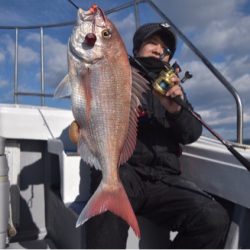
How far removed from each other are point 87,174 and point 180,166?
781 millimetres

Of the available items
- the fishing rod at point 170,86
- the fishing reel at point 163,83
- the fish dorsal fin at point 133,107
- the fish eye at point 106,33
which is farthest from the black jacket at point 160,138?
the fish eye at point 106,33

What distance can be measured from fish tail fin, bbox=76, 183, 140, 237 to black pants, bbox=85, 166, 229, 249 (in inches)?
9.8

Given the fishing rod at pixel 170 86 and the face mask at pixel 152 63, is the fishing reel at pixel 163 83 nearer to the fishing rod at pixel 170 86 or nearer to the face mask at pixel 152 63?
the fishing rod at pixel 170 86

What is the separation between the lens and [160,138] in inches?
113

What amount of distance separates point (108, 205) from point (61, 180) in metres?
1.08

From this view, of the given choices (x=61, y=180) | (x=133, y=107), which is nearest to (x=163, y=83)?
(x=133, y=107)

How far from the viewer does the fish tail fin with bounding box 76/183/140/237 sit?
6.95 ft

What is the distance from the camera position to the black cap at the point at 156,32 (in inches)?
125

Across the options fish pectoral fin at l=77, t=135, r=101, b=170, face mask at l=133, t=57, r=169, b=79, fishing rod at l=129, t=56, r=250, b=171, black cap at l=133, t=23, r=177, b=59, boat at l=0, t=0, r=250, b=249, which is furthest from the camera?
black cap at l=133, t=23, r=177, b=59

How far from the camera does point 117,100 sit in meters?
2.12

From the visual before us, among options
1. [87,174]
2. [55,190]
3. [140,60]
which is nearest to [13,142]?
[55,190]

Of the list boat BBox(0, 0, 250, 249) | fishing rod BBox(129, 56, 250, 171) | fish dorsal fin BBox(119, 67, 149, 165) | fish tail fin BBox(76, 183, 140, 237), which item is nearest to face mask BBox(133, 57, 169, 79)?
fishing rod BBox(129, 56, 250, 171)

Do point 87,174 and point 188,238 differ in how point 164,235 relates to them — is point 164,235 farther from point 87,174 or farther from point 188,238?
point 87,174

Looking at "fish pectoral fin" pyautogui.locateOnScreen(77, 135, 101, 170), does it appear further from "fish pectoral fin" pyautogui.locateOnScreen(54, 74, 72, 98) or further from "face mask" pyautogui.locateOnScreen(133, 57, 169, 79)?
"face mask" pyautogui.locateOnScreen(133, 57, 169, 79)
